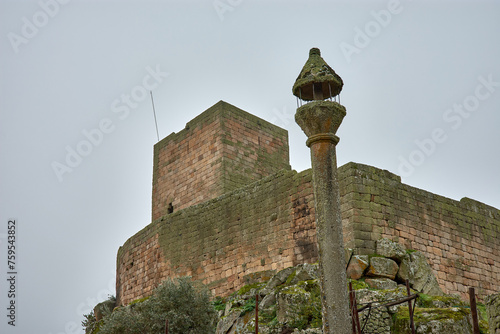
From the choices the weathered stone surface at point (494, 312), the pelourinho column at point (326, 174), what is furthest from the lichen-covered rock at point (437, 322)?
the weathered stone surface at point (494, 312)

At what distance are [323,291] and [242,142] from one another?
13.4 metres

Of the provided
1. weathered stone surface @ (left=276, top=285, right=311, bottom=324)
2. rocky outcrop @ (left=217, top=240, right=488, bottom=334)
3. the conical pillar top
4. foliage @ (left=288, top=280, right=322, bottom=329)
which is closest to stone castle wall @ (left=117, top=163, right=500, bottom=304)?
rocky outcrop @ (left=217, top=240, right=488, bottom=334)

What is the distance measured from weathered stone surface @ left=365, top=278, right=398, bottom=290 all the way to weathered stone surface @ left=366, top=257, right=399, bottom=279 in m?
0.17

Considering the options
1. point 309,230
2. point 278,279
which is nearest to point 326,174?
point 278,279

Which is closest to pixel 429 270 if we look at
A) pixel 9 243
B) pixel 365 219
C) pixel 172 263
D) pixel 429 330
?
pixel 365 219

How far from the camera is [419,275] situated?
547 inches

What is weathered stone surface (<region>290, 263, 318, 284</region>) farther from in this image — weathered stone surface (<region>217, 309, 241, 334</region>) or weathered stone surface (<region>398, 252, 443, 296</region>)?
weathered stone surface (<region>398, 252, 443, 296</region>)

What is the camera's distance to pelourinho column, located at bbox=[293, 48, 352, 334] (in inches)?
347

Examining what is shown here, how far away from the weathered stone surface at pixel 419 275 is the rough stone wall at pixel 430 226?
694mm

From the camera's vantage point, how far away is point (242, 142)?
72.1ft

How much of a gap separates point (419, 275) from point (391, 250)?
83 centimetres

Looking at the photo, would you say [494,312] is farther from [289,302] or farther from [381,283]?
[381,283]

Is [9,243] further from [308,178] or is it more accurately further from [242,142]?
[308,178]

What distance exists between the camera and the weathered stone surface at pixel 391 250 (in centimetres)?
1390
